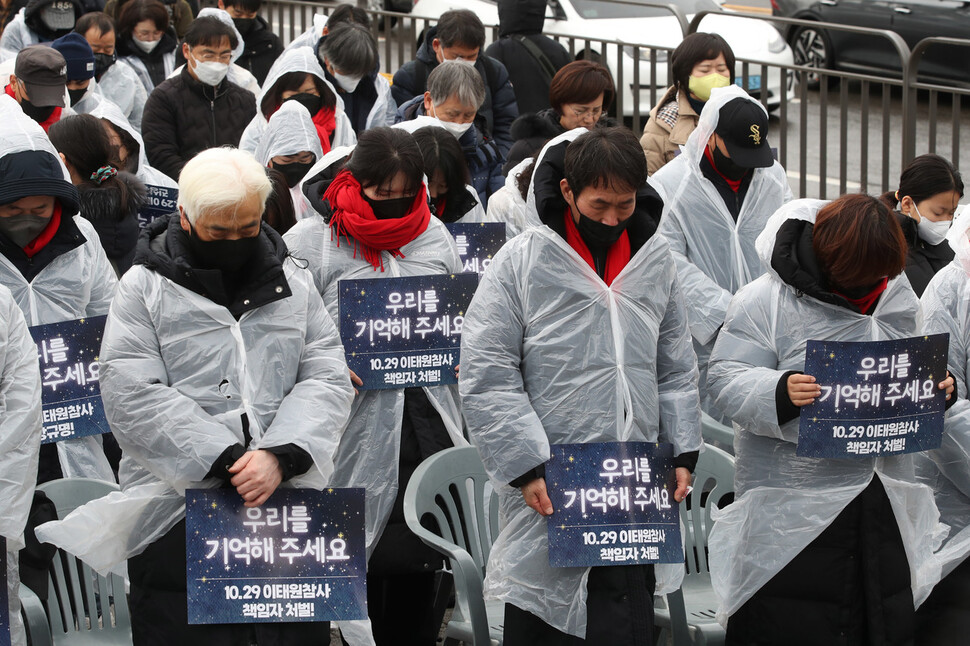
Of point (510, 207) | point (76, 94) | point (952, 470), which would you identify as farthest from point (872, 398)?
point (76, 94)

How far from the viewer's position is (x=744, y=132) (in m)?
5.40

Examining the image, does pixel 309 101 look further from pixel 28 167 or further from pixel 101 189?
pixel 28 167

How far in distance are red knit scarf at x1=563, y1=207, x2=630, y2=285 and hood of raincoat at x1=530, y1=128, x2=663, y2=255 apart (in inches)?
0.9

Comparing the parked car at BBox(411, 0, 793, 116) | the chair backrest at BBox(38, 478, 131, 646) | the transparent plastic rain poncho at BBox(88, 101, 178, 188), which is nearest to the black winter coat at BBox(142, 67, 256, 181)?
the transparent plastic rain poncho at BBox(88, 101, 178, 188)

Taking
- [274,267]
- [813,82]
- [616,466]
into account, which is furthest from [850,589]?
[813,82]

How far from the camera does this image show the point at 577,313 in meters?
3.95

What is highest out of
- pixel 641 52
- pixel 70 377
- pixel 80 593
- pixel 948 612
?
pixel 641 52

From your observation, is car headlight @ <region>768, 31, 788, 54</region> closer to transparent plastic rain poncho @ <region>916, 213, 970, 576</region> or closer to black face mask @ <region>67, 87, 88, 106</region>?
black face mask @ <region>67, 87, 88, 106</region>

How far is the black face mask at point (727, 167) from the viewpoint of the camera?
5516 millimetres

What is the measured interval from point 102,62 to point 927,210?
230 inches

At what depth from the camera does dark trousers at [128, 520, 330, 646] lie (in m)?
3.79

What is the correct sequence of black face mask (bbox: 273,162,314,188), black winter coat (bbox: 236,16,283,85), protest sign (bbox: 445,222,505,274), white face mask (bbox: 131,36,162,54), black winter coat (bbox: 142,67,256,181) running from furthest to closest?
black winter coat (bbox: 236,16,283,85), white face mask (bbox: 131,36,162,54), black winter coat (bbox: 142,67,256,181), black face mask (bbox: 273,162,314,188), protest sign (bbox: 445,222,505,274)

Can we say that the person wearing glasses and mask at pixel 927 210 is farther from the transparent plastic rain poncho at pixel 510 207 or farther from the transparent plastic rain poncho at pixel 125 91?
the transparent plastic rain poncho at pixel 125 91

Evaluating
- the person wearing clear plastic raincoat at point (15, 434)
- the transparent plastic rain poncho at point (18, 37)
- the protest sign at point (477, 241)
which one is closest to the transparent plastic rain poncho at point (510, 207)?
the protest sign at point (477, 241)
